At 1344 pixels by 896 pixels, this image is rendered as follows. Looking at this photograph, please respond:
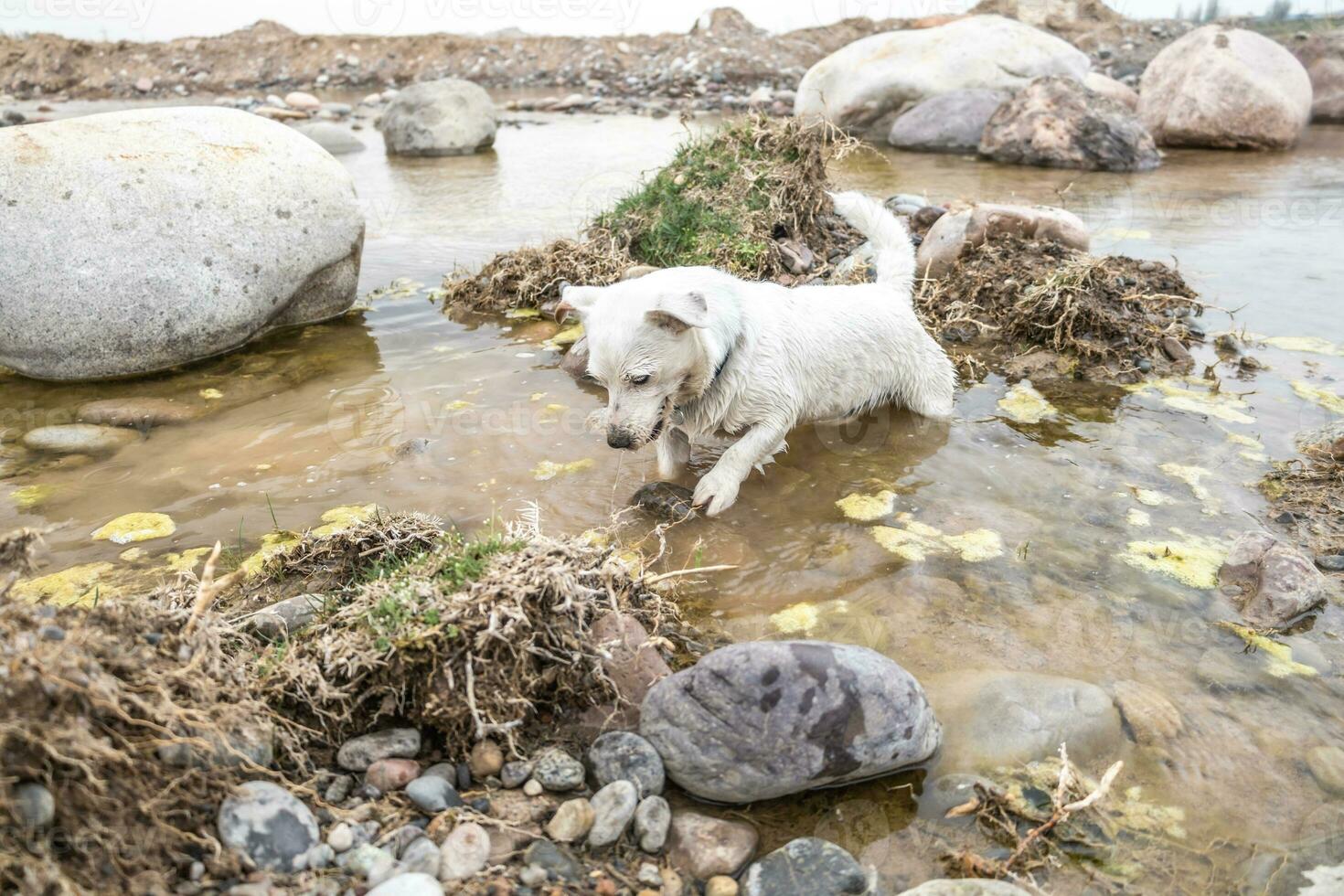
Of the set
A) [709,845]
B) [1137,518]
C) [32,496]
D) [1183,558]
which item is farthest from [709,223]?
[709,845]

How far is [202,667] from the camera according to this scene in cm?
290

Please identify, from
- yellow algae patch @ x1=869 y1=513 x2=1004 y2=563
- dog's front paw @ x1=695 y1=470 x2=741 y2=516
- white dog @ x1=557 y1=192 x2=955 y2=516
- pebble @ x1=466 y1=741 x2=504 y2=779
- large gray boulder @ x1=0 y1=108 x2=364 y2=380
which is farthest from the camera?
large gray boulder @ x1=0 y1=108 x2=364 y2=380

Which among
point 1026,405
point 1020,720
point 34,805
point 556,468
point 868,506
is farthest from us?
point 1026,405

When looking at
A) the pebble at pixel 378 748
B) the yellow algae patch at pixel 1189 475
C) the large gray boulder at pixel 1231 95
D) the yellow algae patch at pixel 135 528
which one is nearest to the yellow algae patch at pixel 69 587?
the yellow algae patch at pixel 135 528

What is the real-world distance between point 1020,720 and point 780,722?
1.03 meters

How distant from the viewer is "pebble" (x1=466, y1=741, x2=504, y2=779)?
3123 millimetres

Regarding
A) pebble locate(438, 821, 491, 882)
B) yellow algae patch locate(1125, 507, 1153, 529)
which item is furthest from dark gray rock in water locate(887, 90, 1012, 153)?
pebble locate(438, 821, 491, 882)

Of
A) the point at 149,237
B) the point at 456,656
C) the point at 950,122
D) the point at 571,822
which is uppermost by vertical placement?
the point at 950,122

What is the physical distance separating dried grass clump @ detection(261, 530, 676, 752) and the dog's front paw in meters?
1.56

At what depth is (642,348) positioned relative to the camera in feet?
14.3

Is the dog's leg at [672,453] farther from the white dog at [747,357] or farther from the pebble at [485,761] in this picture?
the pebble at [485,761]

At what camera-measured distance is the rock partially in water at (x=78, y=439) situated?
5930 millimetres

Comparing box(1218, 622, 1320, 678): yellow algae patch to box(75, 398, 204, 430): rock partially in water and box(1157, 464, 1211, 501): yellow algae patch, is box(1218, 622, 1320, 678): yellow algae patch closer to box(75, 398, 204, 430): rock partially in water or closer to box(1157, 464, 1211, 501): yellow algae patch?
box(1157, 464, 1211, 501): yellow algae patch

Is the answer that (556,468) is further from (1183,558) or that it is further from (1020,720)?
(1183,558)
